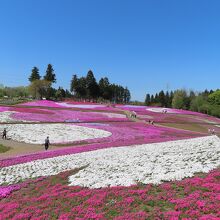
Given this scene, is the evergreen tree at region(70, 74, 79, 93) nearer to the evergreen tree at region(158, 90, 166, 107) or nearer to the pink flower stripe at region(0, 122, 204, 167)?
the evergreen tree at region(158, 90, 166, 107)

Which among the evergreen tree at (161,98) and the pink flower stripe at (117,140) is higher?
the evergreen tree at (161,98)

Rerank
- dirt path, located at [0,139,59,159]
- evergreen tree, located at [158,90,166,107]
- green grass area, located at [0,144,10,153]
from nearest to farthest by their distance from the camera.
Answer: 1. dirt path, located at [0,139,59,159]
2. green grass area, located at [0,144,10,153]
3. evergreen tree, located at [158,90,166,107]

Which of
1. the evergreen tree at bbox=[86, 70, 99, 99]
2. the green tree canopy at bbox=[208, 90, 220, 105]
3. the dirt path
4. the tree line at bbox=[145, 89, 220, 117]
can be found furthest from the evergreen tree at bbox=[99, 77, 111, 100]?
the dirt path

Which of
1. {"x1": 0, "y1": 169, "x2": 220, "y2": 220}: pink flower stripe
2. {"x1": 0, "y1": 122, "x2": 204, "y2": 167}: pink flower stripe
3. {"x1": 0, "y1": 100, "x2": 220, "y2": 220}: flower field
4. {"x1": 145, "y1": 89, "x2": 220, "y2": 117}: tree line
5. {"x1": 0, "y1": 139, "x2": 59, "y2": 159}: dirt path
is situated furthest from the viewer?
{"x1": 145, "y1": 89, "x2": 220, "y2": 117}: tree line

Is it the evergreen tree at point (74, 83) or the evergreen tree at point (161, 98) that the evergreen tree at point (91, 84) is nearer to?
the evergreen tree at point (74, 83)

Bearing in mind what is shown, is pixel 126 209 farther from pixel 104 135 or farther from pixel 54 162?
pixel 104 135

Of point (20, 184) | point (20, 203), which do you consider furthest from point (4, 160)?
point (20, 203)

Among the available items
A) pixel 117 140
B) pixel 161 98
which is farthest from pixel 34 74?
pixel 117 140

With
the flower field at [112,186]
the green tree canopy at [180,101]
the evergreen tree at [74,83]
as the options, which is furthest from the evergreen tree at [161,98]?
the flower field at [112,186]

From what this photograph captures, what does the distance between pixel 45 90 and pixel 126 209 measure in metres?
127

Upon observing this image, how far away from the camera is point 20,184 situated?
62.3 feet

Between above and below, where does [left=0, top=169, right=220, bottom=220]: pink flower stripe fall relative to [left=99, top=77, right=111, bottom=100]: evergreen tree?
below

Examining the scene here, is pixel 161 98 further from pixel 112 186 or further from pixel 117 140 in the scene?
pixel 112 186

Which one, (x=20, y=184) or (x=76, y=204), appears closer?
(x=76, y=204)
